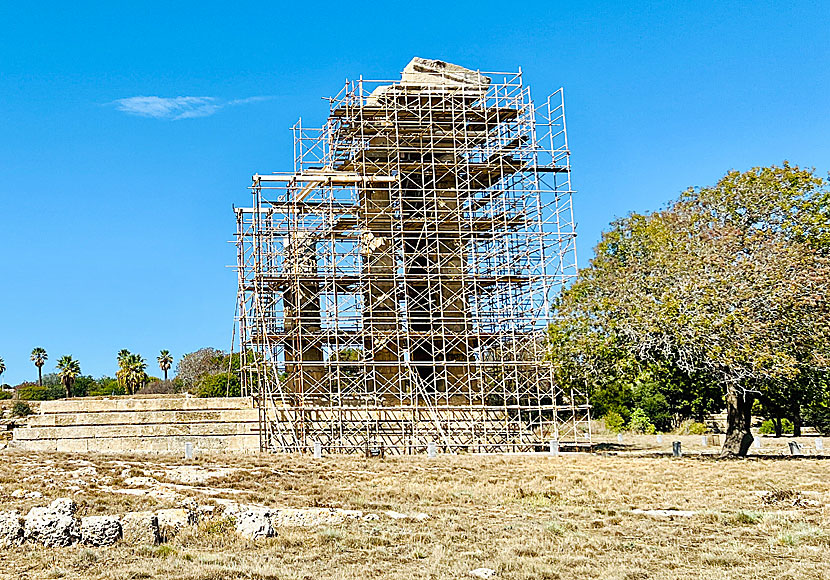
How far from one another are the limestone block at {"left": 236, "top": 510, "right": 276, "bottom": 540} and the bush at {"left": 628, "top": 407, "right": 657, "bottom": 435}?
4256 centimetres

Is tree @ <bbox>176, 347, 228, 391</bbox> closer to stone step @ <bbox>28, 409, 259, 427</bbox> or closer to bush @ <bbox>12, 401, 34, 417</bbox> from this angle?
bush @ <bbox>12, 401, 34, 417</bbox>

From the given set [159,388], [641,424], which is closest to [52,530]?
[641,424]

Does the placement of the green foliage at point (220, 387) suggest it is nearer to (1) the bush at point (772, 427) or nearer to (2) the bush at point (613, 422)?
(2) the bush at point (613, 422)

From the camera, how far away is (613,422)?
168ft

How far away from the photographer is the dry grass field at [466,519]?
1007cm

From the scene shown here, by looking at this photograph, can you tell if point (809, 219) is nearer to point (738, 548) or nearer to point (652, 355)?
point (652, 355)

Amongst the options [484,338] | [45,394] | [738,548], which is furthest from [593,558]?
[45,394]

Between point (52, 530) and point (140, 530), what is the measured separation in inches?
40.8

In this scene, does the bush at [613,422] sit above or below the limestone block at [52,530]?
below

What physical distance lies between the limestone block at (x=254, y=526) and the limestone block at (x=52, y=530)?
201 centimetres

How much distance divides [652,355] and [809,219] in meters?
5.96

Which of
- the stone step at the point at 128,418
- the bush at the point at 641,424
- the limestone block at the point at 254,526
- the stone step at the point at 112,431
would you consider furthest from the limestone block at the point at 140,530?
the bush at the point at 641,424

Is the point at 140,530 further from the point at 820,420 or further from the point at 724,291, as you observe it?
the point at 820,420

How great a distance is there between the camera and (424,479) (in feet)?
64.1
